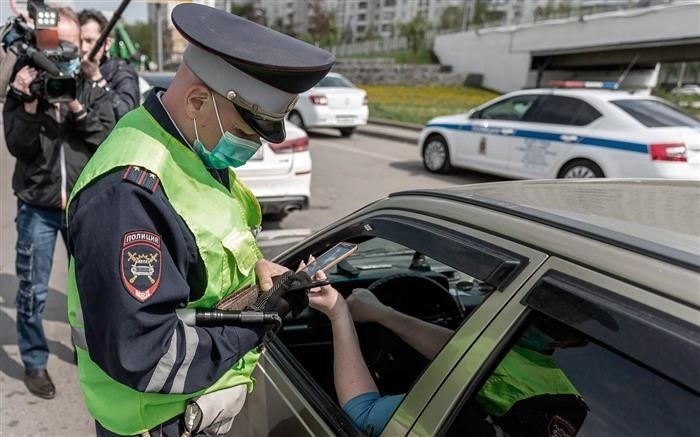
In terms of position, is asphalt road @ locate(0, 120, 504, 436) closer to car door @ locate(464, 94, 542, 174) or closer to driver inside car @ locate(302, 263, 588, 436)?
car door @ locate(464, 94, 542, 174)

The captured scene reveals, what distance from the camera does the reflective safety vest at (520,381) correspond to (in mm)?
1128

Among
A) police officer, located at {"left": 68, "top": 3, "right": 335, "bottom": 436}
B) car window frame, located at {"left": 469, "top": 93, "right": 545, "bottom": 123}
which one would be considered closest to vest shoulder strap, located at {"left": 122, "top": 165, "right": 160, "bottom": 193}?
police officer, located at {"left": 68, "top": 3, "right": 335, "bottom": 436}

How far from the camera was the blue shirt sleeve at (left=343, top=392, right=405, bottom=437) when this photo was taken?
1.38 m

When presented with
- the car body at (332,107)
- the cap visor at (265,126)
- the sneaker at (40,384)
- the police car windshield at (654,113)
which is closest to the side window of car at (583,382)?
the cap visor at (265,126)

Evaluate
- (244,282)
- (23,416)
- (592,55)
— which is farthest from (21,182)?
(592,55)

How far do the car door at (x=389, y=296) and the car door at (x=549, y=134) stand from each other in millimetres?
5864

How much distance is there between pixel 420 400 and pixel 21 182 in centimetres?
242

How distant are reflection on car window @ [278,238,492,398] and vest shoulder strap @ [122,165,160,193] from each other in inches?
35.7

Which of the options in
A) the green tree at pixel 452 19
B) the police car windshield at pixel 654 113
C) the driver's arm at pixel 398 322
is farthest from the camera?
the green tree at pixel 452 19

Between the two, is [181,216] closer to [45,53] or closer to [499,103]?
[45,53]

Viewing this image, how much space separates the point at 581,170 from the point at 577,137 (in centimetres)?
44

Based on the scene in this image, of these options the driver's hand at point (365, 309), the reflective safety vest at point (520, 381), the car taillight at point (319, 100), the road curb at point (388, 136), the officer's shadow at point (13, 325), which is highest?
the reflective safety vest at point (520, 381)

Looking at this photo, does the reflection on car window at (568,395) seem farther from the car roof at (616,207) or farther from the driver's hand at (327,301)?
the driver's hand at (327,301)

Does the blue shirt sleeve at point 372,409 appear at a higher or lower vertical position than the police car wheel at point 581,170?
higher
